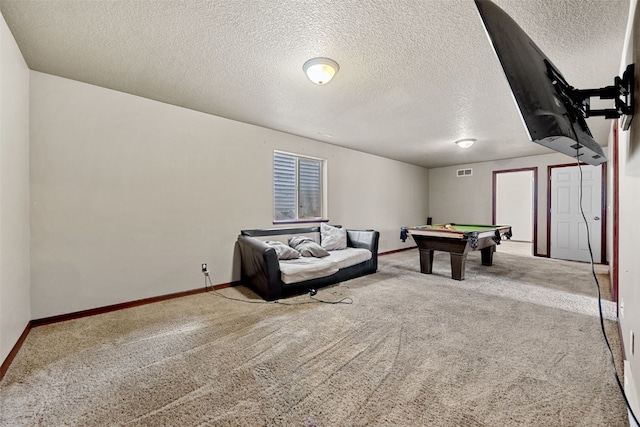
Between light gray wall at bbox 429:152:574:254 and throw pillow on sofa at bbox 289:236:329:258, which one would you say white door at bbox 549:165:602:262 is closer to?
light gray wall at bbox 429:152:574:254

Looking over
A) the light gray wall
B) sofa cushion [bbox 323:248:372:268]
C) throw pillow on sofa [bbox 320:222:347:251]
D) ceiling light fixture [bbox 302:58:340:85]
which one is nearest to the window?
throw pillow on sofa [bbox 320:222:347:251]

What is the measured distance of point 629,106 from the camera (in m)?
1.33

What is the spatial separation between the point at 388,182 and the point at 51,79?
233 inches

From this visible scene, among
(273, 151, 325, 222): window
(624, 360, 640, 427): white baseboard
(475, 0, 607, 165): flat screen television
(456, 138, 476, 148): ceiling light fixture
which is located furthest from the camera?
(456, 138, 476, 148): ceiling light fixture

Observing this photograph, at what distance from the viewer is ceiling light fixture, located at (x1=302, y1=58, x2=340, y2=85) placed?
2.30m

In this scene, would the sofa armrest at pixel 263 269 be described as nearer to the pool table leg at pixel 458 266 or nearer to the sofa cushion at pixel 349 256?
the sofa cushion at pixel 349 256

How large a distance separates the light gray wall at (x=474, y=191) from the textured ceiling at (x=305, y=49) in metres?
3.52

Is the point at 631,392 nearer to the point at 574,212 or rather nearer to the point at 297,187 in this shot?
the point at 297,187

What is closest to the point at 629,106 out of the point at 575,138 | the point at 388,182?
the point at 575,138

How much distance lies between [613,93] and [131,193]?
13.0 feet

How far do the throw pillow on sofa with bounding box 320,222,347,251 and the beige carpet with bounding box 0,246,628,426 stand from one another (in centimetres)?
142

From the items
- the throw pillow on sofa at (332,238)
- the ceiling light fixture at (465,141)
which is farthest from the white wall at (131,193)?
the ceiling light fixture at (465,141)

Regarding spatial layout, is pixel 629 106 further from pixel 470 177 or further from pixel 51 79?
pixel 470 177

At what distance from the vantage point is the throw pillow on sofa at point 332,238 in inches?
176
